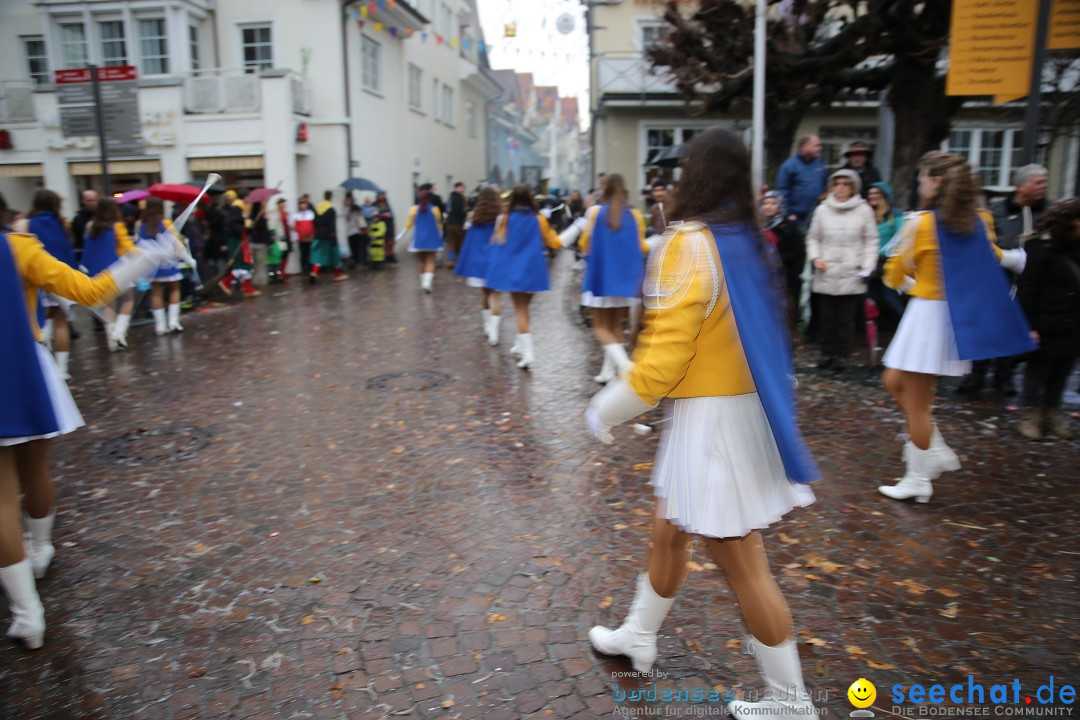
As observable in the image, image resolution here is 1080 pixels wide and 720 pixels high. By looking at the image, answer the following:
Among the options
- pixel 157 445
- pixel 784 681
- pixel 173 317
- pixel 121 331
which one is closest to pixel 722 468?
pixel 784 681

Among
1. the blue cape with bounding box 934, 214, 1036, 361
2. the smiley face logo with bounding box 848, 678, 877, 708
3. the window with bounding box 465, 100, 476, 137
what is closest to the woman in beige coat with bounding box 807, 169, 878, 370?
the blue cape with bounding box 934, 214, 1036, 361

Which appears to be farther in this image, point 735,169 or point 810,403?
point 810,403

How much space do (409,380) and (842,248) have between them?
472 cm

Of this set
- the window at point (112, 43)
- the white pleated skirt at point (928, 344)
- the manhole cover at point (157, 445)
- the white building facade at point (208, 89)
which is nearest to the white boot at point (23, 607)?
the manhole cover at point (157, 445)

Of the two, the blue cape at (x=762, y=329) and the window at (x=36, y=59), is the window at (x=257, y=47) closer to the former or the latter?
the window at (x=36, y=59)

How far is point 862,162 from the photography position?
29.5 feet

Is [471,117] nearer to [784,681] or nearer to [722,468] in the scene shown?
[722,468]

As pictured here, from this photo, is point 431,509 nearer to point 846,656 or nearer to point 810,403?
point 846,656

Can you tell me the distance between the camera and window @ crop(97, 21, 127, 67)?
67.1 ft

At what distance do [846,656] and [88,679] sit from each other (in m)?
3.27

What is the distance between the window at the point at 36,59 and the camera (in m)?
21.6

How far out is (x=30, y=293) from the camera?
3.58 meters

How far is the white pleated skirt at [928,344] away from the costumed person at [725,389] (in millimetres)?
2343

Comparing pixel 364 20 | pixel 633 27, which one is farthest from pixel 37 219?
pixel 633 27
